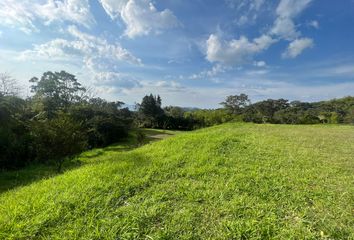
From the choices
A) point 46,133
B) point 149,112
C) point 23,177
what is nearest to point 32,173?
point 23,177

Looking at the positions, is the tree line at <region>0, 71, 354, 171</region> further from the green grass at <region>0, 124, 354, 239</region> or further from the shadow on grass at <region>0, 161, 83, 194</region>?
the green grass at <region>0, 124, 354, 239</region>

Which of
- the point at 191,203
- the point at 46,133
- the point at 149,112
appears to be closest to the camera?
the point at 191,203

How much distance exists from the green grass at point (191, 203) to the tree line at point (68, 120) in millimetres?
4696

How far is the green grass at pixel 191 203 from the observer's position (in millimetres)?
2320

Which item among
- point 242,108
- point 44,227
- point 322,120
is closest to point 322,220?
point 44,227

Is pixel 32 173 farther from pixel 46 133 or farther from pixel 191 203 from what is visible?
pixel 191 203

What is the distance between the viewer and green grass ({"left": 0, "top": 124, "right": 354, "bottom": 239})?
2320 mm

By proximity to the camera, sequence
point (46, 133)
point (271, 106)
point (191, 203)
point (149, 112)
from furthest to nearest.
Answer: point (271, 106) → point (149, 112) → point (46, 133) → point (191, 203)

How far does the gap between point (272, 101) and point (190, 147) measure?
43.5m

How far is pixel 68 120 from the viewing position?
8.55 metres

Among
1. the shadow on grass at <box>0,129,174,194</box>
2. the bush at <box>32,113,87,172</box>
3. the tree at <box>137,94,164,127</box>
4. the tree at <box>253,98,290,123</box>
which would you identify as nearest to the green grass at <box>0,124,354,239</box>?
the shadow on grass at <box>0,129,174,194</box>

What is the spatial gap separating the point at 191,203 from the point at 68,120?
7325 millimetres

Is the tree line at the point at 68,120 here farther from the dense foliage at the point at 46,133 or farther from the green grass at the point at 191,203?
the green grass at the point at 191,203

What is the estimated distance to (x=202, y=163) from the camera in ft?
16.0
